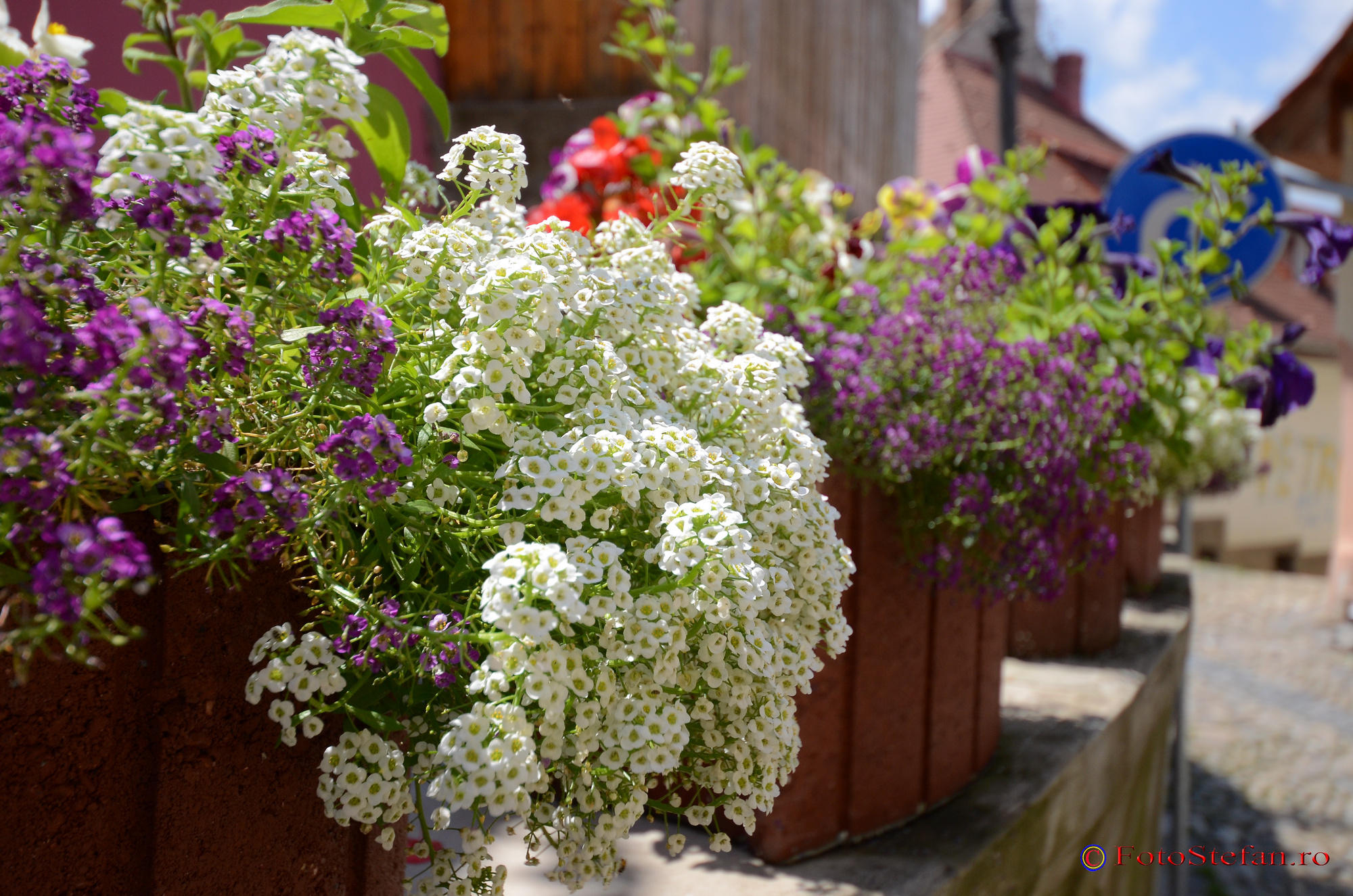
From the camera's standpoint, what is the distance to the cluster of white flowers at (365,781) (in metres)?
0.87

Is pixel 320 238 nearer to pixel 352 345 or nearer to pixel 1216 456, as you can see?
pixel 352 345

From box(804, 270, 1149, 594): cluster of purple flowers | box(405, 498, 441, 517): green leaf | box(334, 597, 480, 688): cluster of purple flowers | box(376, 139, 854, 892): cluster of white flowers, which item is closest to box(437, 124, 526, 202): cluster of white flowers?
box(376, 139, 854, 892): cluster of white flowers

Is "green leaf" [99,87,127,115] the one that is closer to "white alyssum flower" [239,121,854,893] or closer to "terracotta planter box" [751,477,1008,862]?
"white alyssum flower" [239,121,854,893]

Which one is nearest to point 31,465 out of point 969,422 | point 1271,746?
point 969,422

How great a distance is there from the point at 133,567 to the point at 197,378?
209 mm

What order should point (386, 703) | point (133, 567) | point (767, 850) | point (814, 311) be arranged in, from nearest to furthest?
point (133, 567)
point (386, 703)
point (767, 850)
point (814, 311)

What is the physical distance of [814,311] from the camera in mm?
1850

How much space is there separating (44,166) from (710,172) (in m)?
0.70

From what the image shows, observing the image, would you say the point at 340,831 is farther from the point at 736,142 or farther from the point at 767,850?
the point at 736,142

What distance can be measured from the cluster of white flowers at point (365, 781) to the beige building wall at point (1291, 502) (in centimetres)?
1477

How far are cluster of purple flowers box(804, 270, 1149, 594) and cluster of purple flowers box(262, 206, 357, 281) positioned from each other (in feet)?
3.33

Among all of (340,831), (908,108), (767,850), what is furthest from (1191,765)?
(908,108)

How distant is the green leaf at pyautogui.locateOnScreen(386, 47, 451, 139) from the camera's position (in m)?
1.21

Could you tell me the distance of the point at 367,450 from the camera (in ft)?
2.61
